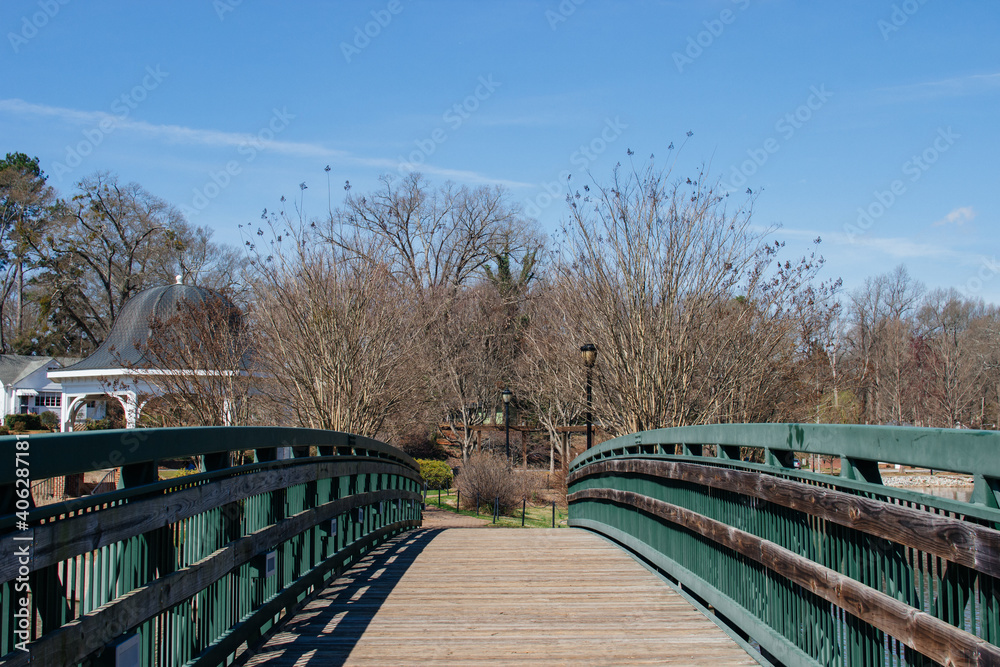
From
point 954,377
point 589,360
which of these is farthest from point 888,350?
point 589,360

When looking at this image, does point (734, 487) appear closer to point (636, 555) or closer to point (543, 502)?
point (636, 555)

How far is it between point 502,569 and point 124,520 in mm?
4778

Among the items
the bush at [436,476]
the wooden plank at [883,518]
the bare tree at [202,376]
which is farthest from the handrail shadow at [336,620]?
the bush at [436,476]

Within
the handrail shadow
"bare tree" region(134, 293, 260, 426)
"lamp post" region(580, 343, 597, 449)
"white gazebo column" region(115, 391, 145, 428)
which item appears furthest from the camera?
"white gazebo column" region(115, 391, 145, 428)

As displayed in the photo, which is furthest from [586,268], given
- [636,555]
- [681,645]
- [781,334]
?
[681,645]

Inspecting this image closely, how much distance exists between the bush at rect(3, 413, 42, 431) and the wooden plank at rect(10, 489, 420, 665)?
121 feet

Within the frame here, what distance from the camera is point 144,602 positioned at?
314cm

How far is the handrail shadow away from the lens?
4.38 meters

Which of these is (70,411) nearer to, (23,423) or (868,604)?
(23,423)

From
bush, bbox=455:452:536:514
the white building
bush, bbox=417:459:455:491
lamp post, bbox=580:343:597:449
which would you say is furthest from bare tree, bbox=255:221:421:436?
the white building

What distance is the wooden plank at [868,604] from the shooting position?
103 inches

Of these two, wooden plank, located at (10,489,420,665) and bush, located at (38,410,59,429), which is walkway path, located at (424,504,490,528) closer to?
wooden plank, located at (10,489,420,665)

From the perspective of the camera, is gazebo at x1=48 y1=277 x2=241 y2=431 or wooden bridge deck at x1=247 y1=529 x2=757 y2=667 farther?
gazebo at x1=48 y1=277 x2=241 y2=431

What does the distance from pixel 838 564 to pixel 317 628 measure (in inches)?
120
